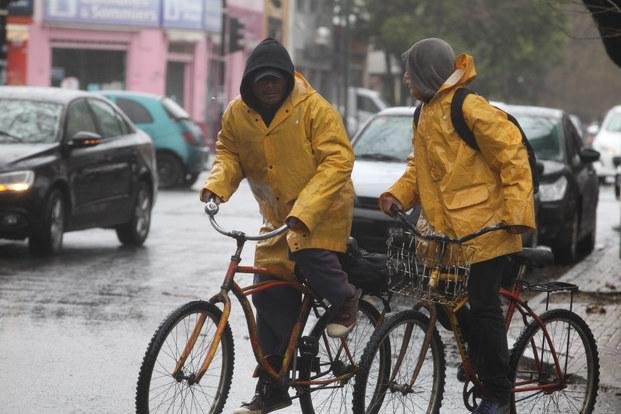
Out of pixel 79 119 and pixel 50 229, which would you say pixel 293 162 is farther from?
pixel 79 119

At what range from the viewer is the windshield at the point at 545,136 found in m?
16.2

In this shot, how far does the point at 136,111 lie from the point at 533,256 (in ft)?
64.7

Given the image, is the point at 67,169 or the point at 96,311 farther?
the point at 67,169

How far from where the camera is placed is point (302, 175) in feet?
22.4

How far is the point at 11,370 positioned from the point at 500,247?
311 centimetres

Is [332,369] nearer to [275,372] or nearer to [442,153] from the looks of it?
[275,372]

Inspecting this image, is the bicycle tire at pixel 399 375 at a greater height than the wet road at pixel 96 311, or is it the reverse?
the bicycle tire at pixel 399 375

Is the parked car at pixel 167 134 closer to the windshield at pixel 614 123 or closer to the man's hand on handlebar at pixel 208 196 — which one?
the windshield at pixel 614 123

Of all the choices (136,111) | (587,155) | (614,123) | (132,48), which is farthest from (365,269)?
(132,48)

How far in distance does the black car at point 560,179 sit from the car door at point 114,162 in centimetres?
368

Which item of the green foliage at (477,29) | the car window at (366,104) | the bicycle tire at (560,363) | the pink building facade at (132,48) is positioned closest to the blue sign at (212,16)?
the pink building facade at (132,48)

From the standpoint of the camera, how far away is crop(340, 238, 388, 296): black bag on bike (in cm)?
689

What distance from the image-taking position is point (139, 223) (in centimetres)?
1634

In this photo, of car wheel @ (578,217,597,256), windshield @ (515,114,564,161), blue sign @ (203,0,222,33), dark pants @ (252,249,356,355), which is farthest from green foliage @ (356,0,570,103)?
dark pants @ (252,249,356,355)
